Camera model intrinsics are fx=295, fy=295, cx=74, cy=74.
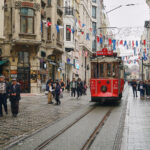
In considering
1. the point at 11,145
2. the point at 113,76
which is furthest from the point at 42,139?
the point at 113,76

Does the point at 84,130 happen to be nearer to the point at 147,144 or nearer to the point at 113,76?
the point at 147,144

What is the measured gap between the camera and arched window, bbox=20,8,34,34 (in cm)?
2791

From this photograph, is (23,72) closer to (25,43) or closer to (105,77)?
(25,43)

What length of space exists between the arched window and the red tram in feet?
36.9

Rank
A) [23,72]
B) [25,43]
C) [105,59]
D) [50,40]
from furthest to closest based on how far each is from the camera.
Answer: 1. [50,40]
2. [23,72]
3. [25,43]
4. [105,59]

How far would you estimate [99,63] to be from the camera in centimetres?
1858

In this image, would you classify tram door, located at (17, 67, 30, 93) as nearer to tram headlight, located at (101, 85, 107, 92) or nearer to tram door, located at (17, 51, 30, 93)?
tram door, located at (17, 51, 30, 93)

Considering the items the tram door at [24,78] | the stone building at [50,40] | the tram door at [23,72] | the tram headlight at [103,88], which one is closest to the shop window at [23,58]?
the tram door at [23,72]

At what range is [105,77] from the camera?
59.4 feet

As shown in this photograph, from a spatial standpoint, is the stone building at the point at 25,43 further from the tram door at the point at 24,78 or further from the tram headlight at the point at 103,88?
the tram headlight at the point at 103,88

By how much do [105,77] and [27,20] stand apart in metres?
13.1

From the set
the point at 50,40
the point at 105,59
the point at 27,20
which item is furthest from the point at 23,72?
the point at 105,59

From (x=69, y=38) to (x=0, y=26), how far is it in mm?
17025

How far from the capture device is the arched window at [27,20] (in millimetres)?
27906
